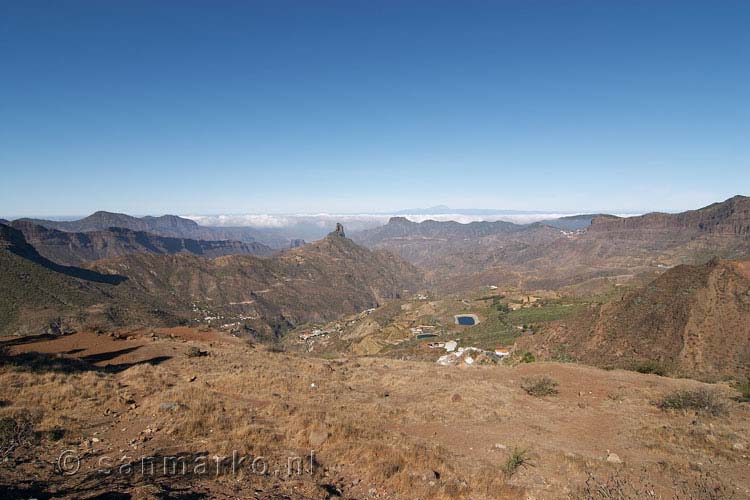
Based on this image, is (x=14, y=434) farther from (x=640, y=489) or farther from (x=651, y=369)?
(x=651, y=369)

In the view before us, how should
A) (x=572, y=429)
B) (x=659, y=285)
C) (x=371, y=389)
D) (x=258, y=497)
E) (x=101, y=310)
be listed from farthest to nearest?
1. (x=101, y=310)
2. (x=659, y=285)
3. (x=371, y=389)
4. (x=572, y=429)
5. (x=258, y=497)

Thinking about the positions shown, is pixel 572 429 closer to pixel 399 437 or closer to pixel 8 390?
pixel 399 437

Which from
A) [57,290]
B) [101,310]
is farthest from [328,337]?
[57,290]

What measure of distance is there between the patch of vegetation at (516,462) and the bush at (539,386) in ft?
29.2

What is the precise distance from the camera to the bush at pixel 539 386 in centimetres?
2106

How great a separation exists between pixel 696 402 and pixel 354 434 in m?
17.0

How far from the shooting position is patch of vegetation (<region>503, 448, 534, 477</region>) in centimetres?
1158

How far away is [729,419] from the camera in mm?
16734

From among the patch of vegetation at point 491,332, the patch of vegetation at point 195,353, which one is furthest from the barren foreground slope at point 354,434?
the patch of vegetation at point 491,332

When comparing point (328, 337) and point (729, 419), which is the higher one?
point (729, 419)

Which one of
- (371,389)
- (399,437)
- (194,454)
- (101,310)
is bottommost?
(101,310)

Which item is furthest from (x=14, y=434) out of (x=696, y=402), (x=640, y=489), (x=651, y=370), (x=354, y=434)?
(x=651, y=370)

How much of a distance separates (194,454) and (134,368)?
42.0 feet

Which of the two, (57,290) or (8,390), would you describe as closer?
(8,390)
